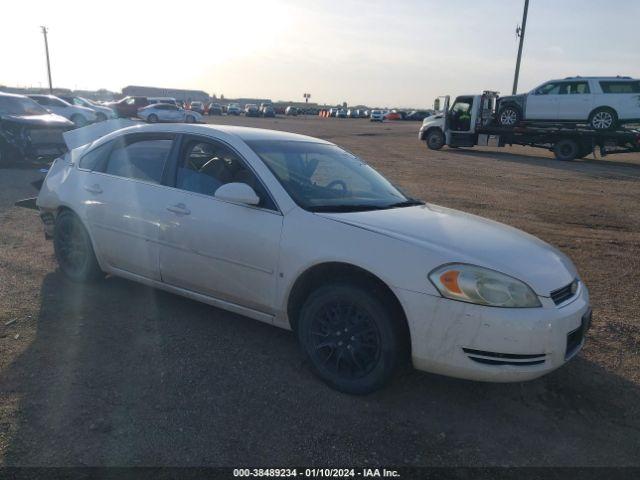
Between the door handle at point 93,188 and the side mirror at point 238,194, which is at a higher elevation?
the side mirror at point 238,194

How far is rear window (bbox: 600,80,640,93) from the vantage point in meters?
19.7

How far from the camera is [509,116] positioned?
22641 millimetres

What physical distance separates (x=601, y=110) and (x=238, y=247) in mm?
20355

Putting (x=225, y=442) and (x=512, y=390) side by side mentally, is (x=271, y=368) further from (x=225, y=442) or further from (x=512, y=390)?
(x=512, y=390)

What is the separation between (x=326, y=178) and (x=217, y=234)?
98 cm

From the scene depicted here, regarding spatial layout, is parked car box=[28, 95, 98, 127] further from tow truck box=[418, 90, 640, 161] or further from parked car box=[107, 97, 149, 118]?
parked car box=[107, 97, 149, 118]

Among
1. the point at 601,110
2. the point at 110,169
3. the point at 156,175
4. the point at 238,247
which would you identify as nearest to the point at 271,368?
the point at 238,247

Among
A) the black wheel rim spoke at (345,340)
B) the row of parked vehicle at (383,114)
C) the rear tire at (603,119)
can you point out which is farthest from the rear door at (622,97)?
the row of parked vehicle at (383,114)

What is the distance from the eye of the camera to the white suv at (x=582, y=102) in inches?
782

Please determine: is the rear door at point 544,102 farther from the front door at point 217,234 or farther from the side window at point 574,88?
the front door at point 217,234

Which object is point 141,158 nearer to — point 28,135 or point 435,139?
point 28,135

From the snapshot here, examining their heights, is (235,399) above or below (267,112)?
above

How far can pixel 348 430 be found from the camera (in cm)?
309

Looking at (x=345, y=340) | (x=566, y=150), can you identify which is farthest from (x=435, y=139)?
(x=345, y=340)
